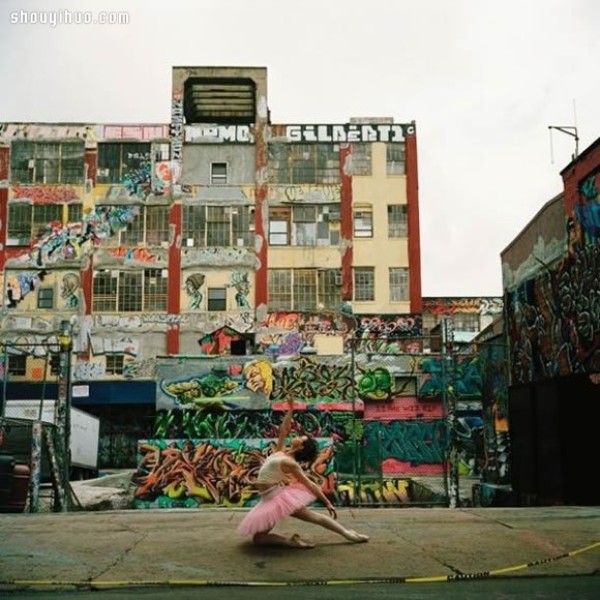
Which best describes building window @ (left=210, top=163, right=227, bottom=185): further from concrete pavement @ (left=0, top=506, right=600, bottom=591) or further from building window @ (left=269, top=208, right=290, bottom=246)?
concrete pavement @ (left=0, top=506, right=600, bottom=591)

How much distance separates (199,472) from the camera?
59.9 feet

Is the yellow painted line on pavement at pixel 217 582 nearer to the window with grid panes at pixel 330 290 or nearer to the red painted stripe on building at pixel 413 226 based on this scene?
the window with grid panes at pixel 330 290

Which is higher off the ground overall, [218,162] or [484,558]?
[218,162]

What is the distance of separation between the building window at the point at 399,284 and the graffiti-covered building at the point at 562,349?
24200 millimetres

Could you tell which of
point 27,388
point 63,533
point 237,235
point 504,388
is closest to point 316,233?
point 237,235

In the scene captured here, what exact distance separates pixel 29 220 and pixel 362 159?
16848 mm

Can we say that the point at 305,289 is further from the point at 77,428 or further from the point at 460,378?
the point at 77,428

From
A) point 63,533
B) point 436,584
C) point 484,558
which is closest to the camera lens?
point 436,584

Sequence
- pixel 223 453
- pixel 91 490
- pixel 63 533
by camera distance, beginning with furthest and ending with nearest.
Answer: pixel 91 490, pixel 223 453, pixel 63 533

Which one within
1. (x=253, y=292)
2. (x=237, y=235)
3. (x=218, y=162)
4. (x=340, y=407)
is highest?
(x=218, y=162)

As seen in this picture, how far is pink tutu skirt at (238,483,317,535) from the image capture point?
8.17 metres

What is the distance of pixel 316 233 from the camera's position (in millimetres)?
43938

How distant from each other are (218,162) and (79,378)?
12.6m

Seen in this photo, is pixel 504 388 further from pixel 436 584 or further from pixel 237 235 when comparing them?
pixel 237 235
